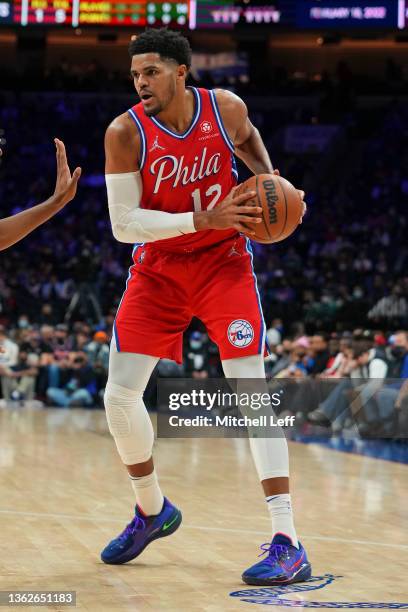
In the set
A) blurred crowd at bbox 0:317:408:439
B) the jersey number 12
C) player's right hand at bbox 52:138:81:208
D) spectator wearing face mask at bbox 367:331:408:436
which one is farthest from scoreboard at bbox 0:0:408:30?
player's right hand at bbox 52:138:81:208

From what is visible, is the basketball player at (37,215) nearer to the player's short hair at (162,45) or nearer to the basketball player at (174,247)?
the basketball player at (174,247)

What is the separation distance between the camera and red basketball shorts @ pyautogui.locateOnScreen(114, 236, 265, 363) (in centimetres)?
454

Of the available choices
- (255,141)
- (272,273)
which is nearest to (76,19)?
(272,273)

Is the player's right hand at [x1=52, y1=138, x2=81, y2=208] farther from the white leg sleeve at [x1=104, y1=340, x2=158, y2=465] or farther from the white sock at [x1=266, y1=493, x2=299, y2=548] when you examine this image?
the white sock at [x1=266, y1=493, x2=299, y2=548]

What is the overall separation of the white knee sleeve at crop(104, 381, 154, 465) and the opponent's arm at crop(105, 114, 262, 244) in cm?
70

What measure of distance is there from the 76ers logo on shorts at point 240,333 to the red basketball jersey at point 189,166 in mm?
405

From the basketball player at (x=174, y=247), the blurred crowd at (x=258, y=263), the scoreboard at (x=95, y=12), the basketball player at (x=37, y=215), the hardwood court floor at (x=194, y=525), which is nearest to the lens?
the basketball player at (x=37, y=215)

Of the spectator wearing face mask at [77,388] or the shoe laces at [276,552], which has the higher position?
the shoe laces at [276,552]

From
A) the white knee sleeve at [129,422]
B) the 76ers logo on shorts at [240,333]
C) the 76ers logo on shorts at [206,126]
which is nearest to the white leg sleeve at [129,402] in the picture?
the white knee sleeve at [129,422]

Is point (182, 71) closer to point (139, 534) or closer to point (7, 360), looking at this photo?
point (139, 534)

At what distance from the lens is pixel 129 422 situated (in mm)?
4660

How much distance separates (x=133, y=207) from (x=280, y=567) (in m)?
1.64

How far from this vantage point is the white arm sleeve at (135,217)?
4316mm

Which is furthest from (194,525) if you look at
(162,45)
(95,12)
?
(95,12)
